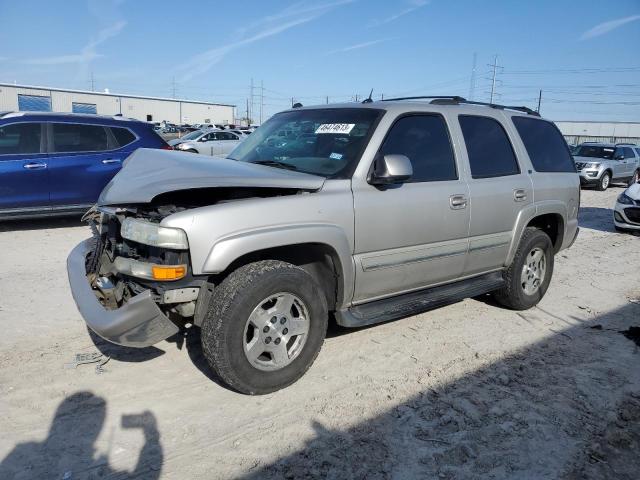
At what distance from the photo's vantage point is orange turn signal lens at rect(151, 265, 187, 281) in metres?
2.87

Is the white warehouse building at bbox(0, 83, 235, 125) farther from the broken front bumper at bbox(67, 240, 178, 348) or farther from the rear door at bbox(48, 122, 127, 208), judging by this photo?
the broken front bumper at bbox(67, 240, 178, 348)

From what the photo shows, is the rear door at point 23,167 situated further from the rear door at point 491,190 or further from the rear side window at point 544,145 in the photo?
the rear side window at point 544,145

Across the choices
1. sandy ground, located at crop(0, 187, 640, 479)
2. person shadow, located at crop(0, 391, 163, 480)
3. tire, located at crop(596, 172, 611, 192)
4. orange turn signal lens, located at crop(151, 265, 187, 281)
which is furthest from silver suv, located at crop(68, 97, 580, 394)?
tire, located at crop(596, 172, 611, 192)

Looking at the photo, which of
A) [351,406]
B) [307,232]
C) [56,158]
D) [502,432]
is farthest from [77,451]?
[56,158]

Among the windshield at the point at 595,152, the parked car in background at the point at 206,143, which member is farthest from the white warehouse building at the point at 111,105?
the windshield at the point at 595,152

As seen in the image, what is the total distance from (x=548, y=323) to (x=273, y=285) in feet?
10.1

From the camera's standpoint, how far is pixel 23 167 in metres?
7.26

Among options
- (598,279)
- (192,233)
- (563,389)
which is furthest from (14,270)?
(598,279)

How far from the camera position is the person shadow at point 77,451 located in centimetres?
249

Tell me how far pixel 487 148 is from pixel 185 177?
2856mm

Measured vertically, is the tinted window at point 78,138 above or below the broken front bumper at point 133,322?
above

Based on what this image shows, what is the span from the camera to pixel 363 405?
3197 mm

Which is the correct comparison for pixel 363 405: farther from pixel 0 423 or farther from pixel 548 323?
pixel 548 323

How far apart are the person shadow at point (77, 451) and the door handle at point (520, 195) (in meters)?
3.63
